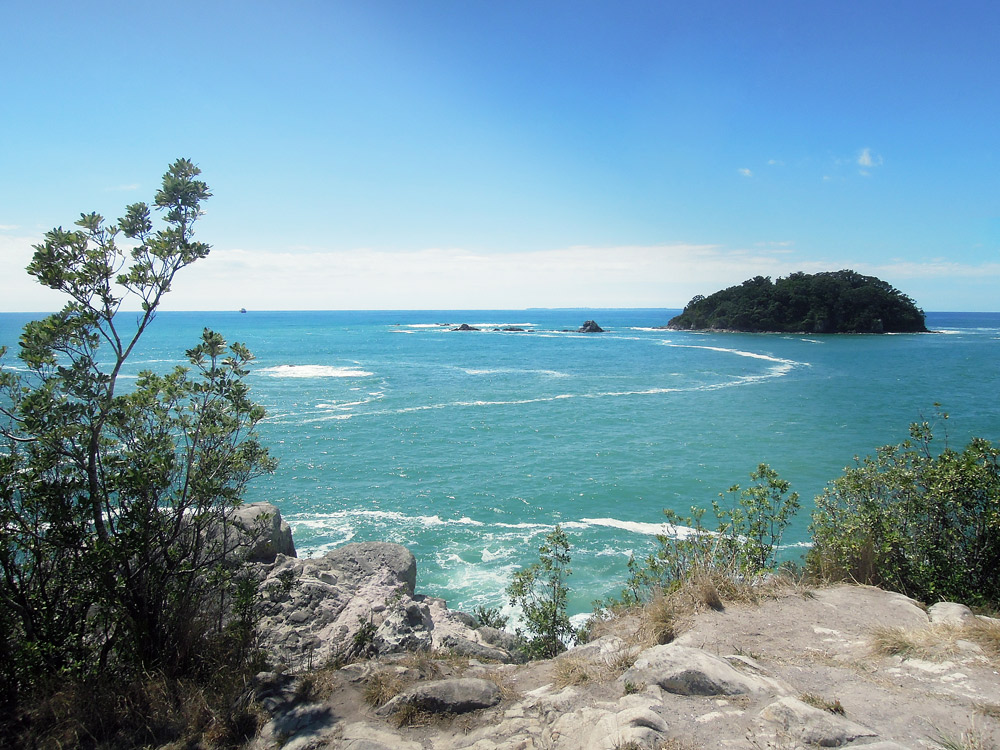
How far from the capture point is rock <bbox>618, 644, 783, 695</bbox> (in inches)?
193

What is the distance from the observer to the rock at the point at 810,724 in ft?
13.3

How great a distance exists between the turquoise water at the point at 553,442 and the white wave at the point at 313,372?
307 mm

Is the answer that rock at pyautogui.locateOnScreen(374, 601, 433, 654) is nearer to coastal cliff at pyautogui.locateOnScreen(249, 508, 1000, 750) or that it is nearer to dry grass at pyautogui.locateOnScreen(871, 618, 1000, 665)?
coastal cliff at pyautogui.locateOnScreen(249, 508, 1000, 750)

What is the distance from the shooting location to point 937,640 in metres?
5.50

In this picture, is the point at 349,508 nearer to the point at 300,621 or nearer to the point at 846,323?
the point at 300,621

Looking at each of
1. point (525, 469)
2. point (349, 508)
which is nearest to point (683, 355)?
point (525, 469)

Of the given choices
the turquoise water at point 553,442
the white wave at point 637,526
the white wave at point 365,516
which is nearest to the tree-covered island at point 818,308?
the turquoise water at point 553,442

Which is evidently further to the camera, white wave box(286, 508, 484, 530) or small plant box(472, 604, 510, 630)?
white wave box(286, 508, 484, 530)

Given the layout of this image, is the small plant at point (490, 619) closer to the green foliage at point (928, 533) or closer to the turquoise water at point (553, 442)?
the turquoise water at point (553, 442)

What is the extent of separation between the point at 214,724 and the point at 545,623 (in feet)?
17.8

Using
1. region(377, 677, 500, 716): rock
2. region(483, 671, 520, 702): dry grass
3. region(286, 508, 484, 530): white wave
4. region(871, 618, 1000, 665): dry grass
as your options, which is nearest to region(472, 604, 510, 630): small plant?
region(483, 671, 520, 702): dry grass

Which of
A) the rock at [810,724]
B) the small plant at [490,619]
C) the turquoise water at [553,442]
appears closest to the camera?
the rock at [810,724]

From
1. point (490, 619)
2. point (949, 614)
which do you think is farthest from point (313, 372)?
point (949, 614)

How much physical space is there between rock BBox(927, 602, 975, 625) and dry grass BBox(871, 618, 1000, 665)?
203mm
